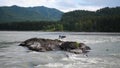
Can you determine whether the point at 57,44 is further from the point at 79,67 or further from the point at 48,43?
the point at 79,67

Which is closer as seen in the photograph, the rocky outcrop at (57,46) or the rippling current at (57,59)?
the rippling current at (57,59)

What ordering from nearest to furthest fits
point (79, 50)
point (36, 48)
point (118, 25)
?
1. point (79, 50)
2. point (36, 48)
3. point (118, 25)

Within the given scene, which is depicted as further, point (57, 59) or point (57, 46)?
point (57, 46)

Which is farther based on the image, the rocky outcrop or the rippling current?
the rocky outcrop

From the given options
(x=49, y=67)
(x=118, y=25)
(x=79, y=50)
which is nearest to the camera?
(x=49, y=67)

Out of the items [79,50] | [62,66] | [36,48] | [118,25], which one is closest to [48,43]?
[36,48]

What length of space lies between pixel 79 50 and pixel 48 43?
26.4 ft

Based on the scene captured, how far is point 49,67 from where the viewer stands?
2841 centimetres

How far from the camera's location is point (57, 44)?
173 ft

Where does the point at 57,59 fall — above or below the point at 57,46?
below

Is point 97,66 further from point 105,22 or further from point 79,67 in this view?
point 105,22

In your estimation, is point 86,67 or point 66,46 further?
point 66,46

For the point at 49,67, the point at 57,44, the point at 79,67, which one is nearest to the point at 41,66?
the point at 49,67

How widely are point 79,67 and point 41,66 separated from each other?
429cm
